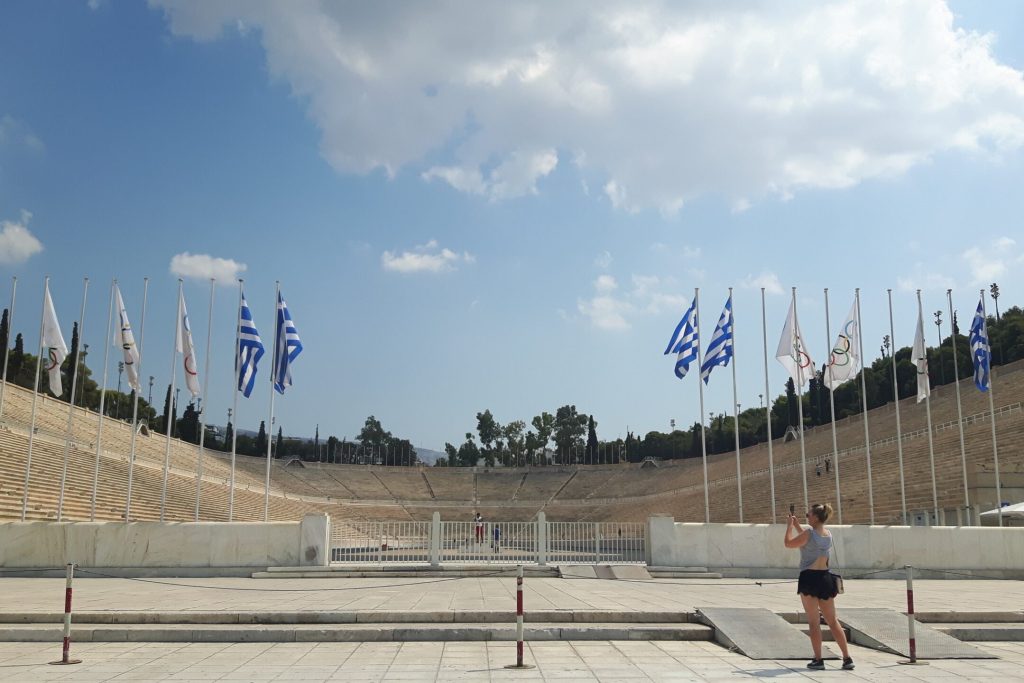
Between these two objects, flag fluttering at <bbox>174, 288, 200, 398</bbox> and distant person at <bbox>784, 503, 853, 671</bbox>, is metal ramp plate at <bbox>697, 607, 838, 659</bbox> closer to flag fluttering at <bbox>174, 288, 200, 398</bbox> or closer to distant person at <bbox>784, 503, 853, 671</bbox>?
distant person at <bbox>784, 503, 853, 671</bbox>

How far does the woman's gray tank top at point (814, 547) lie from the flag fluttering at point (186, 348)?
62.6 feet

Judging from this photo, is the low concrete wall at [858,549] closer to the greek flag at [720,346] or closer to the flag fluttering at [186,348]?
the greek flag at [720,346]

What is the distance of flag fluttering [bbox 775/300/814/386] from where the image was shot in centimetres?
2319

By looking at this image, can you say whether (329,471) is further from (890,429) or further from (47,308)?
(47,308)

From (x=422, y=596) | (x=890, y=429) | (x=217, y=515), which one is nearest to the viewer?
(x=422, y=596)

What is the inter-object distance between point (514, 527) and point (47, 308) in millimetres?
15092

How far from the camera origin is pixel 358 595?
1475cm

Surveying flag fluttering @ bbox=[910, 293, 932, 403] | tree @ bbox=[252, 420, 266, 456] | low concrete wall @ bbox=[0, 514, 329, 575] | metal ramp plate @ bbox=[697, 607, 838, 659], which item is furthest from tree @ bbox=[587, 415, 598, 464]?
metal ramp plate @ bbox=[697, 607, 838, 659]

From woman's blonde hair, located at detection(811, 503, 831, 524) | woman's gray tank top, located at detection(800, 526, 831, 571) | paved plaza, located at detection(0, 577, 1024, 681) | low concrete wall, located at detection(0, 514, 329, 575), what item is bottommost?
paved plaza, located at detection(0, 577, 1024, 681)

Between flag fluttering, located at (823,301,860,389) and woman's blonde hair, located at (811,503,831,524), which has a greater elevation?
flag fluttering, located at (823,301,860,389)

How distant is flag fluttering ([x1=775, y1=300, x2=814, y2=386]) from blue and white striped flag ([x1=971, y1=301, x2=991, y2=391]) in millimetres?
5850

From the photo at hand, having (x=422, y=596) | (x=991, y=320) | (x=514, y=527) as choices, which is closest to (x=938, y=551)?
(x=514, y=527)

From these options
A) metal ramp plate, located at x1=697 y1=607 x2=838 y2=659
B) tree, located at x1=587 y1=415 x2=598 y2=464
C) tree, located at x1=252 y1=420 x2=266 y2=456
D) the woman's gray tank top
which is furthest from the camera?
tree, located at x1=587 y1=415 x2=598 y2=464

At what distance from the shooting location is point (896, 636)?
9.82 m
